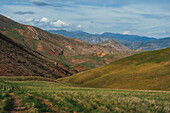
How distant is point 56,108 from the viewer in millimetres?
11469

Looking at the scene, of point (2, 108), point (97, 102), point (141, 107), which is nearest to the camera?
point (2, 108)

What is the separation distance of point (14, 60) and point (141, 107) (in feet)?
349

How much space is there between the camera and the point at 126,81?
58219mm

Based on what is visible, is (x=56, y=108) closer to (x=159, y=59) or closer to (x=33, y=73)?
(x=159, y=59)

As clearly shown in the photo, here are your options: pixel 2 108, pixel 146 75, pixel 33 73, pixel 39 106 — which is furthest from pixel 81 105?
pixel 33 73

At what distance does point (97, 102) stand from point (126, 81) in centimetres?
4736

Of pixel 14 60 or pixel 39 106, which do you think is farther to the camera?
pixel 14 60

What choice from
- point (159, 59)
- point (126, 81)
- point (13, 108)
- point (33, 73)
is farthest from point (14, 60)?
point (13, 108)

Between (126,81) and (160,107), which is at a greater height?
(160,107)

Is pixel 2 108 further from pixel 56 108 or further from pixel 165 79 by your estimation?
pixel 165 79

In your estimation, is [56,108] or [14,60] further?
[14,60]

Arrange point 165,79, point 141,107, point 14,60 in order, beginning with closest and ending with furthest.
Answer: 1. point 141,107
2. point 165,79
3. point 14,60

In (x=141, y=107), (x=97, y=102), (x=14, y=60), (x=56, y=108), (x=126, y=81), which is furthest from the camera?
(x=14, y=60)

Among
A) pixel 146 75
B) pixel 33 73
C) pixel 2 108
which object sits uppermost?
pixel 2 108
